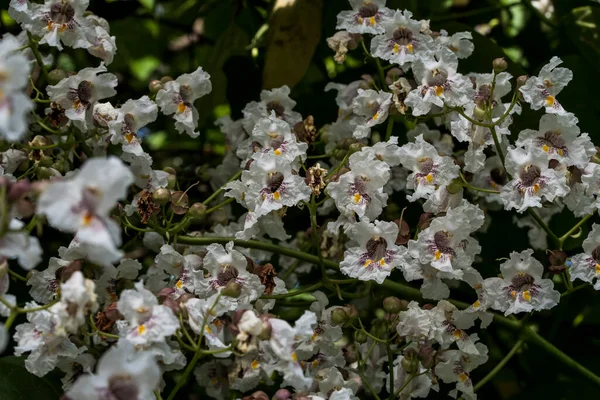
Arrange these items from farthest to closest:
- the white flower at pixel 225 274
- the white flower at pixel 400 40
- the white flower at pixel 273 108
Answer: the white flower at pixel 273 108 < the white flower at pixel 400 40 < the white flower at pixel 225 274

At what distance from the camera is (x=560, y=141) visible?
1.23 metres

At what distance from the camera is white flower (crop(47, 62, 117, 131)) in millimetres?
1194

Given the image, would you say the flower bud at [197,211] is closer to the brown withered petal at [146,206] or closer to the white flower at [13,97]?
the brown withered petal at [146,206]

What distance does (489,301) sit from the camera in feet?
3.95

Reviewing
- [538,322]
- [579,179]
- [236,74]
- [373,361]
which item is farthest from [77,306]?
[538,322]

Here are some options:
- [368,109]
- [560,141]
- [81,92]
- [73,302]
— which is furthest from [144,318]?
[560,141]

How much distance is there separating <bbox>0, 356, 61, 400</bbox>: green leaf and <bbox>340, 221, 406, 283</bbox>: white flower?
0.45 meters

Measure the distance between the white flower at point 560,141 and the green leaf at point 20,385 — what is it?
75 centimetres

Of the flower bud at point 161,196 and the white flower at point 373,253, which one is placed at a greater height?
the flower bud at point 161,196

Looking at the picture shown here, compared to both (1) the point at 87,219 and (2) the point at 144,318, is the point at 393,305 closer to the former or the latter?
(2) the point at 144,318

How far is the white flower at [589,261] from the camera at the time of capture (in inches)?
47.0

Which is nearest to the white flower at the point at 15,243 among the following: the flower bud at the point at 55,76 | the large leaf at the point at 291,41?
the flower bud at the point at 55,76

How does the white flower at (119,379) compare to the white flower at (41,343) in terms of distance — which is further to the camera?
the white flower at (41,343)

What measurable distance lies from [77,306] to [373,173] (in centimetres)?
47
